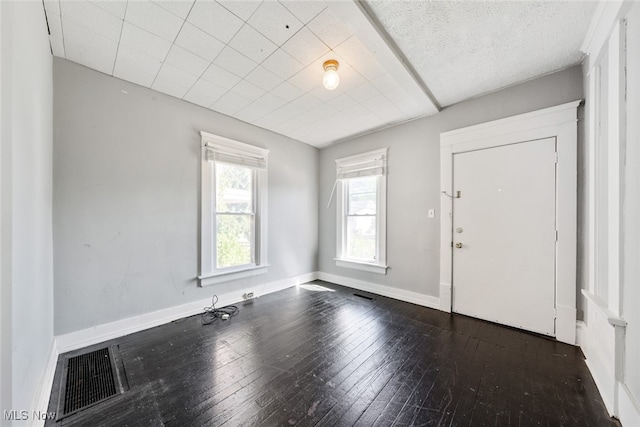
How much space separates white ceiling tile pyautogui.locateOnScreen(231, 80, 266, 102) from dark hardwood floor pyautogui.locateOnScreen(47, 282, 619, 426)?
8.51 feet

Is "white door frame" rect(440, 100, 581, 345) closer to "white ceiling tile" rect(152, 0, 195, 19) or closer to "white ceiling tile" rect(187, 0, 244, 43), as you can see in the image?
"white ceiling tile" rect(187, 0, 244, 43)

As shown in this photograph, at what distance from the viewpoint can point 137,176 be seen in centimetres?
256

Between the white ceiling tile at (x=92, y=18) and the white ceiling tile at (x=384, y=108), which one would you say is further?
the white ceiling tile at (x=384, y=108)

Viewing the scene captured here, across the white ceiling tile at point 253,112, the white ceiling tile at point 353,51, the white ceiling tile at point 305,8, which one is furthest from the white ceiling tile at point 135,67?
the white ceiling tile at point 353,51

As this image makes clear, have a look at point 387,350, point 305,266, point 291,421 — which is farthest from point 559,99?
point 305,266

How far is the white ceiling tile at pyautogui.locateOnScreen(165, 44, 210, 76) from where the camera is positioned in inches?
81.6

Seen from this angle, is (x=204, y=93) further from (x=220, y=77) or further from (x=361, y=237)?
(x=361, y=237)

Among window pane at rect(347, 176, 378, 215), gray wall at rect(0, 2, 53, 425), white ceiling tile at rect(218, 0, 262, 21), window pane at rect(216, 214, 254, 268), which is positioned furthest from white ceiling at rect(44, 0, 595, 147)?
window pane at rect(216, 214, 254, 268)

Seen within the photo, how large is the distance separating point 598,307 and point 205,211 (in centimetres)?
370

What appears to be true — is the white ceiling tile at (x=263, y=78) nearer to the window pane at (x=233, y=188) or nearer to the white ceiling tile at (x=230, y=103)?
the white ceiling tile at (x=230, y=103)

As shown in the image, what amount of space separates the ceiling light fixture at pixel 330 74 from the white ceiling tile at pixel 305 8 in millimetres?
436

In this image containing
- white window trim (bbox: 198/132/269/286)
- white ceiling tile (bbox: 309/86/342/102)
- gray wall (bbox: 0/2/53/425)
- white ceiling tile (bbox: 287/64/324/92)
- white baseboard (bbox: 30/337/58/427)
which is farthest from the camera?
white window trim (bbox: 198/132/269/286)

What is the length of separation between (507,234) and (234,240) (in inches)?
132

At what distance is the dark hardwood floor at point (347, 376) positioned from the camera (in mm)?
1454
